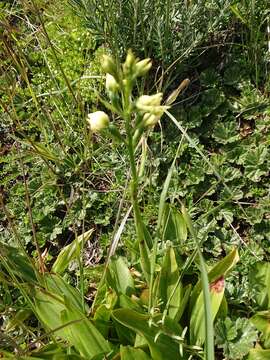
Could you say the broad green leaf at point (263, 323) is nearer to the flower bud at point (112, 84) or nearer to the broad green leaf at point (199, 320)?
the broad green leaf at point (199, 320)

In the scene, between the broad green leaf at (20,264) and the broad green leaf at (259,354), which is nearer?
the broad green leaf at (259,354)

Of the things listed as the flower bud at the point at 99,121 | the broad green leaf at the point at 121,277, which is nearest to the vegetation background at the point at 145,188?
the broad green leaf at the point at 121,277

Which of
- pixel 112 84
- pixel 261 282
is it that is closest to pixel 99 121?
pixel 112 84

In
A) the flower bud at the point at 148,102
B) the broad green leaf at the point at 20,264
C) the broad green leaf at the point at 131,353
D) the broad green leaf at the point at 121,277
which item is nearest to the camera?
the flower bud at the point at 148,102

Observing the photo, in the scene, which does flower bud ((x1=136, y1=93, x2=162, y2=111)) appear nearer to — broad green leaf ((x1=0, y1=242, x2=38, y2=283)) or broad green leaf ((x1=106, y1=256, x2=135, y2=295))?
broad green leaf ((x1=106, y1=256, x2=135, y2=295))

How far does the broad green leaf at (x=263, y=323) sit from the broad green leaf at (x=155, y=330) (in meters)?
0.23

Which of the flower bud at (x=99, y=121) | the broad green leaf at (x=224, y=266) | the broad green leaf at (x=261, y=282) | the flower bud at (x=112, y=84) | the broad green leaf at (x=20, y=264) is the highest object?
the flower bud at (x=112, y=84)

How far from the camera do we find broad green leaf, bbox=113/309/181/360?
53.3 inches

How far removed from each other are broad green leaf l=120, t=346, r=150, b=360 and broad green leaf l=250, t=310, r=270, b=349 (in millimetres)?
354

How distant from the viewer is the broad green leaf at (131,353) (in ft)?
4.39

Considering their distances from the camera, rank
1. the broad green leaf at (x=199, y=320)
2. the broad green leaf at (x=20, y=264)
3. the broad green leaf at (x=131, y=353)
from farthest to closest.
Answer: the broad green leaf at (x=20, y=264) < the broad green leaf at (x=199, y=320) < the broad green leaf at (x=131, y=353)

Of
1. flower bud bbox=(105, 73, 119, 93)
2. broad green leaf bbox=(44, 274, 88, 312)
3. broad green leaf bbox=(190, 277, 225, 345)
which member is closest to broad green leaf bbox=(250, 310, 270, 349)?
broad green leaf bbox=(190, 277, 225, 345)

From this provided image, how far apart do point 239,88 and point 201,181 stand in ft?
1.50

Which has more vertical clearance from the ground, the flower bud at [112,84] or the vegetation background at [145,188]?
the flower bud at [112,84]
